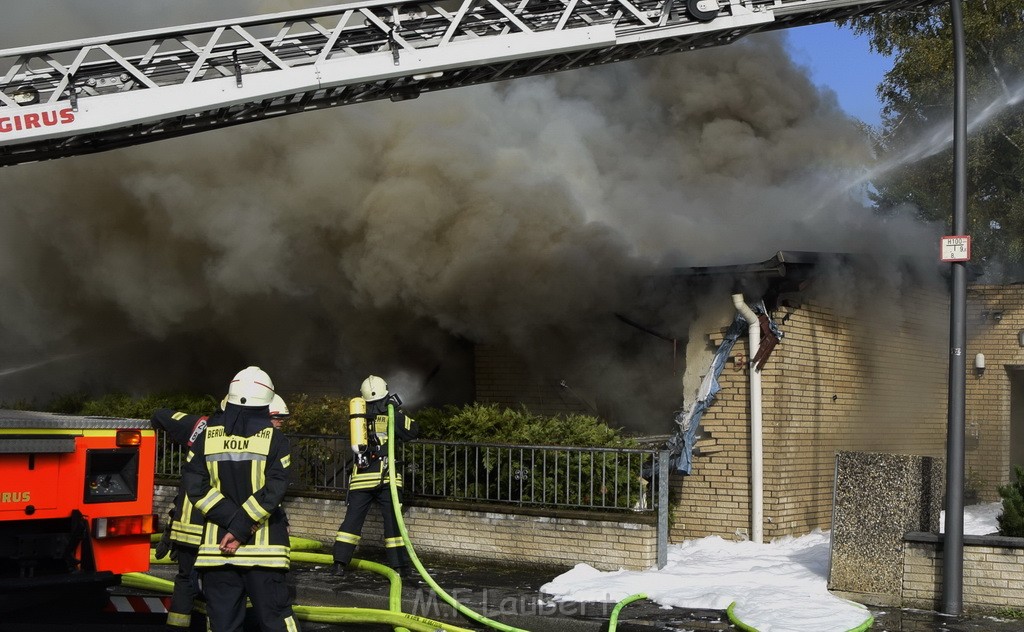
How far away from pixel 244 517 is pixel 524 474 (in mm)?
4527

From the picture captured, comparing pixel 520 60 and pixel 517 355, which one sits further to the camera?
pixel 517 355

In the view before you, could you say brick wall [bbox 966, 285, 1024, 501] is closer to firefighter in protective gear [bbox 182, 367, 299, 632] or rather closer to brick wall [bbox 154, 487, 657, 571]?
brick wall [bbox 154, 487, 657, 571]

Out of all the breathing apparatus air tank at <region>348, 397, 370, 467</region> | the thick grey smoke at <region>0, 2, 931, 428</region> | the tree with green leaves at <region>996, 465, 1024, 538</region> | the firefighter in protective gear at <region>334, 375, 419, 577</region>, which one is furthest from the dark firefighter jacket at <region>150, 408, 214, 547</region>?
the tree with green leaves at <region>996, 465, 1024, 538</region>

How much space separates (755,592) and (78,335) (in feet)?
33.5

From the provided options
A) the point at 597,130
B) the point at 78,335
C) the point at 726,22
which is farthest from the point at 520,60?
the point at 78,335

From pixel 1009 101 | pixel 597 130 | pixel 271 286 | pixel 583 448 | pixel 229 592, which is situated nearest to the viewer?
pixel 229 592

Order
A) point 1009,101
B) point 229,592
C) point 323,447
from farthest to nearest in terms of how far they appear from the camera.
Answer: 1. point 1009,101
2. point 323,447
3. point 229,592

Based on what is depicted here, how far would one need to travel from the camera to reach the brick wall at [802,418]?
10609mm

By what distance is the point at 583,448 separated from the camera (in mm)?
9617

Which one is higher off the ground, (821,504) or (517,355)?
(517,355)

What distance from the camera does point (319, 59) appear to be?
7.59 meters

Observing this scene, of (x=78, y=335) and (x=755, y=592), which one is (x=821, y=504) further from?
(x=78, y=335)

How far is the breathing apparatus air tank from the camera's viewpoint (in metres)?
8.82

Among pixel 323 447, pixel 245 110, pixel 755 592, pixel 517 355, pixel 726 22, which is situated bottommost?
pixel 755 592
